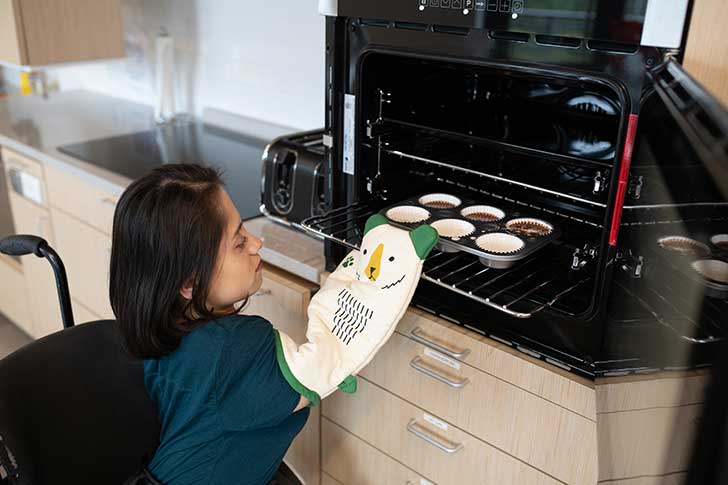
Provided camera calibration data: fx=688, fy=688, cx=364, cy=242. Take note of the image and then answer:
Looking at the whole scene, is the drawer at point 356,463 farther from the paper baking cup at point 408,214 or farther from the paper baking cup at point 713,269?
the paper baking cup at point 713,269

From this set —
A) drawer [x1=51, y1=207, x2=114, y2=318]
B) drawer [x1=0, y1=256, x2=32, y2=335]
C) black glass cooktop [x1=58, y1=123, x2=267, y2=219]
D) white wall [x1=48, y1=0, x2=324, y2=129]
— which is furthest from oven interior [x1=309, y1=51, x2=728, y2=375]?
drawer [x1=0, y1=256, x2=32, y2=335]

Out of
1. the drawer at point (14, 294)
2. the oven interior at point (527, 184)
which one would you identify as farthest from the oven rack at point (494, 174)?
the drawer at point (14, 294)

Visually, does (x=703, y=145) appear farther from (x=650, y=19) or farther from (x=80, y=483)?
(x=80, y=483)

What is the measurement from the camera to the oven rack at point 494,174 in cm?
107

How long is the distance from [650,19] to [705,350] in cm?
58

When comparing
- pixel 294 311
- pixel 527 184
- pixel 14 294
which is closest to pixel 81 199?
pixel 14 294

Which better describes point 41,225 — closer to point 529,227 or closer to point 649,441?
point 529,227

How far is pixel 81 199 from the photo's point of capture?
Result: 198cm

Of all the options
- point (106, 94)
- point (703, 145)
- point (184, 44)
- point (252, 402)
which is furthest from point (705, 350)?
point (106, 94)

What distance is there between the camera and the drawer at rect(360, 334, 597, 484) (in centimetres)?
111

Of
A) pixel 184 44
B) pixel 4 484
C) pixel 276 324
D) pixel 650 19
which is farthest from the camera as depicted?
pixel 184 44

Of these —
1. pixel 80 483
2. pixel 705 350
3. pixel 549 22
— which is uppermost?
pixel 549 22

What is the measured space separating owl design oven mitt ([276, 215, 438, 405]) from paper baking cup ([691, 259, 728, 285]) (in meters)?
0.57

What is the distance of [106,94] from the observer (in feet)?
9.56
